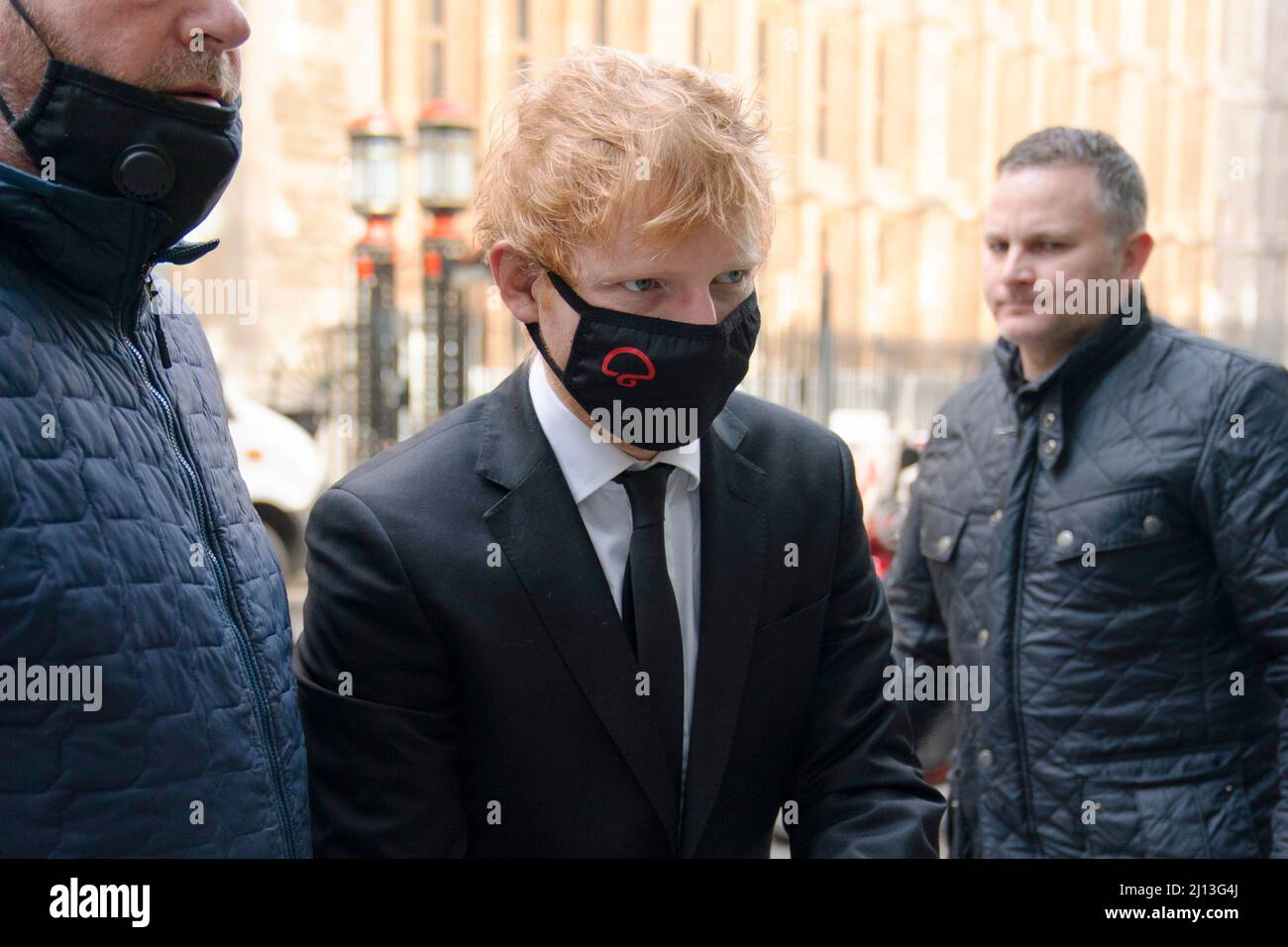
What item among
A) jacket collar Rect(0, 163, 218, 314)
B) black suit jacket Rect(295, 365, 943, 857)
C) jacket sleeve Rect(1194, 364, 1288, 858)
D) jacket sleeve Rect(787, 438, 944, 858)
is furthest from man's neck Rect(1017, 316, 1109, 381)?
jacket collar Rect(0, 163, 218, 314)

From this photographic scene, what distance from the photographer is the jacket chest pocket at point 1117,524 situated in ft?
8.52

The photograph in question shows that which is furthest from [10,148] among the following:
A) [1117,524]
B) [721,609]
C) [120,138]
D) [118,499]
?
[1117,524]

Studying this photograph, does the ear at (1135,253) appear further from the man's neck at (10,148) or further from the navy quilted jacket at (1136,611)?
the man's neck at (10,148)

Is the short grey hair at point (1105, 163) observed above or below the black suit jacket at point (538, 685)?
above

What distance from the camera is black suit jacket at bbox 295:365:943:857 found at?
1740 millimetres

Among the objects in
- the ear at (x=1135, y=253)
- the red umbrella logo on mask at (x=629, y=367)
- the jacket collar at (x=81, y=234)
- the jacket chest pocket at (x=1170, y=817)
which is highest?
the jacket collar at (x=81, y=234)

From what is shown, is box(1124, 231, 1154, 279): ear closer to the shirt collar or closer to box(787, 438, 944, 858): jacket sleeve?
box(787, 438, 944, 858): jacket sleeve

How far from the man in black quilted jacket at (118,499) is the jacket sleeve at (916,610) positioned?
1.72 metres

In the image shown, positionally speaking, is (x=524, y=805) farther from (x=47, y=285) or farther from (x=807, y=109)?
(x=807, y=109)

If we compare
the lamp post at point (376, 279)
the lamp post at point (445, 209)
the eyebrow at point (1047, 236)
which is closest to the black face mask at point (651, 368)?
the eyebrow at point (1047, 236)

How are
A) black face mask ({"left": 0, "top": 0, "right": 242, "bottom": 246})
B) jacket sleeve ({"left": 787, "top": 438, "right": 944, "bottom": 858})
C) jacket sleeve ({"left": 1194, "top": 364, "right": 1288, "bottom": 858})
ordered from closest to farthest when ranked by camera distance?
black face mask ({"left": 0, "top": 0, "right": 242, "bottom": 246})
jacket sleeve ({"left": 787, "top": 438, "right": 944, "bottom": 858})
jacket sleeve ({"left": 1194, "top": 364, "right": 1288, "bottom": 858})

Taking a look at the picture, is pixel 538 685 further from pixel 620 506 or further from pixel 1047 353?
pixel 1047 353
